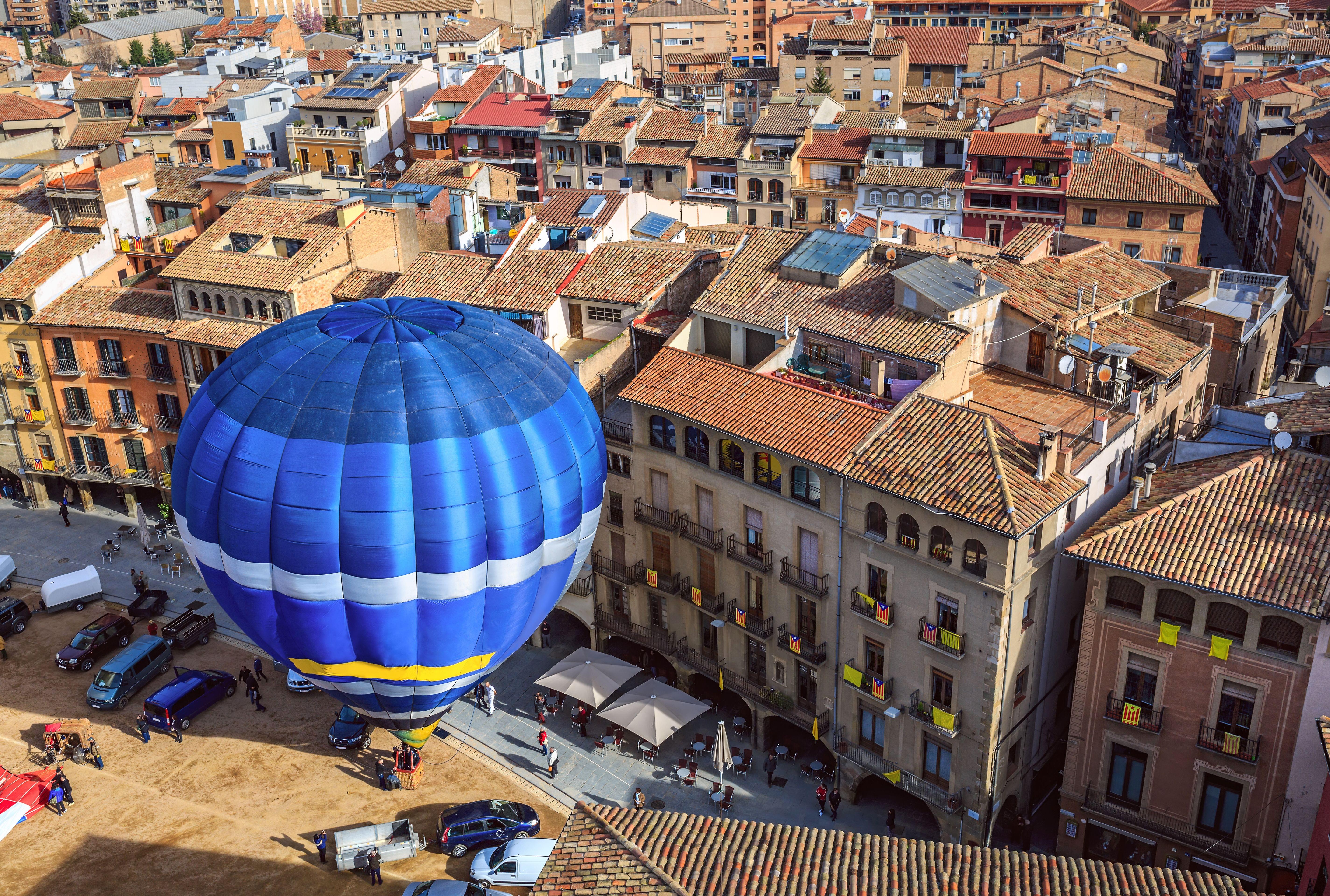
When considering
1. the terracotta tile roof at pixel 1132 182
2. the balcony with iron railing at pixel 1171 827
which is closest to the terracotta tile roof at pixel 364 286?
the balcony with iron railing at pixel 1171 827

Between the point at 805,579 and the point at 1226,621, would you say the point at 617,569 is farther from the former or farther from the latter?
the point at 1226,621

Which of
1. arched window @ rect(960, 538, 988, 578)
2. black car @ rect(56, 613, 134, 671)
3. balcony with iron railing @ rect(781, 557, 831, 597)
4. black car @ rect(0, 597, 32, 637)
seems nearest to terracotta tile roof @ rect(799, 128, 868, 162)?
balcony with iron railing @ rect(781, 557, 831, 597)

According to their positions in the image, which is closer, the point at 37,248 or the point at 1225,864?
the point at 1225,864

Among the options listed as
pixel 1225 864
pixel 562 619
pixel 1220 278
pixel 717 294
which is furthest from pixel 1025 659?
pixel 1220 278

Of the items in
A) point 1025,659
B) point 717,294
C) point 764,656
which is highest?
point 717,294

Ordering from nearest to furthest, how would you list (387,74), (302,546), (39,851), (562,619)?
1. (302,546)
2. (39,851)
3. (562,619)
4. (387,74)

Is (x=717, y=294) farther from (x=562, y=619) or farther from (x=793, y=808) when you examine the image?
(x=793, y=808)

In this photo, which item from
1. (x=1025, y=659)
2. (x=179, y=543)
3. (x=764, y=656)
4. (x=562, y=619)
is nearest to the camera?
(x=1025, y=659)

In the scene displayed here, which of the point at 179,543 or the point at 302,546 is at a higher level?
the point at 302,546
